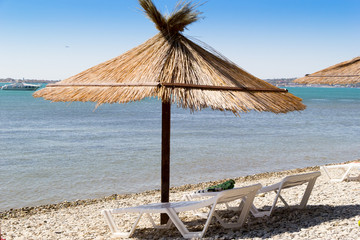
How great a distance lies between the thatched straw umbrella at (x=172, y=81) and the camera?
13.7 ft

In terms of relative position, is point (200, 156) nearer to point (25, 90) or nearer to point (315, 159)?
point (315, 159)

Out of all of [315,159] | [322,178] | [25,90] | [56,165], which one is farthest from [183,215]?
[25,90]

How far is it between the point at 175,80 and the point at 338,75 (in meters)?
4.46

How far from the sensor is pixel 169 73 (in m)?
4.37

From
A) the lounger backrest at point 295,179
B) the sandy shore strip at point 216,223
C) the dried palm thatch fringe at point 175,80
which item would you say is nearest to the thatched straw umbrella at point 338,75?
the sandy shore strip at point 216,223

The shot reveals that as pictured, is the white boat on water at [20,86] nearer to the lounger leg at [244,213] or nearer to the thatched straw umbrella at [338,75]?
the thatched straw umbrella at [338,75]

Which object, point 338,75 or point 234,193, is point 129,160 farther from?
point 234,193

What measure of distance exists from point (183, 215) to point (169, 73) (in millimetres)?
2327

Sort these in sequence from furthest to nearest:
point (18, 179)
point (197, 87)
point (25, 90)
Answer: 1. point (25, 90)
2. point (18, 179)
3. point (197, 87)

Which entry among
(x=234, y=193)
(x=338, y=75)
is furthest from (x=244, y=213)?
(x=338, y=75)

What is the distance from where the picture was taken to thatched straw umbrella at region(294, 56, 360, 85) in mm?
7324

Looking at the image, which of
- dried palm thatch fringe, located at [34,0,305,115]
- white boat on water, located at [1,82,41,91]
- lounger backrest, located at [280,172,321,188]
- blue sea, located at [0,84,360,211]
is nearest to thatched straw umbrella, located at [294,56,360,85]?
dried palm thatch fringe, located at [34,0,305,115]

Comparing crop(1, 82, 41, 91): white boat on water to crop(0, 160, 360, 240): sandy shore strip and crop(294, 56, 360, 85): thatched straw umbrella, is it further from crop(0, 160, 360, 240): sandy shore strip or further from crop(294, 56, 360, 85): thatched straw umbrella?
crop(294, 56, 360, 85): thatched straw umbrella

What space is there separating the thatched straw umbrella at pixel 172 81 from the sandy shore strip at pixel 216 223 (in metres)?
0.97
